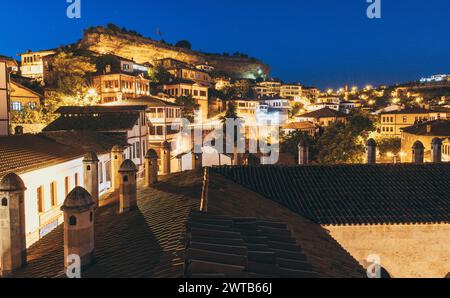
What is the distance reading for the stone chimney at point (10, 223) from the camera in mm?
8578

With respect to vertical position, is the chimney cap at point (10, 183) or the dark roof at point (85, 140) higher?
the dark roof at point (85, 140)

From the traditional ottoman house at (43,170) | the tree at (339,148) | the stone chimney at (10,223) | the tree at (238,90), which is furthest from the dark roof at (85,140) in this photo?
the tree at (238,90)

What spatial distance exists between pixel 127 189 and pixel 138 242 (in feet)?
11.4

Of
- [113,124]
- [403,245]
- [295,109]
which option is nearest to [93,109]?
A: [113,124]

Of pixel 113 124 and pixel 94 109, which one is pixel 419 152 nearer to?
pixel 113 124

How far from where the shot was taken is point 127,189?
11.5 meters

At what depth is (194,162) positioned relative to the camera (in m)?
30.5

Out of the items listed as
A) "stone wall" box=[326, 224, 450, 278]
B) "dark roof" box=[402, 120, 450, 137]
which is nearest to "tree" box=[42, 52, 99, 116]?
"stone wall" box=[326, 224, 450, 278]

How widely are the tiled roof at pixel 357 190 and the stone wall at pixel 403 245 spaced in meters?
0.30

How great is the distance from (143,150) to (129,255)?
24670 millimetres

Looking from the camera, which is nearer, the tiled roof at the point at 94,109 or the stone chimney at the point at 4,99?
the stone chimney at the point at 4,99

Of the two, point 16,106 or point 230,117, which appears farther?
point 230,117

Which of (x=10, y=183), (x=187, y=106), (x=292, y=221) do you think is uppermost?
(x=187, y=106)

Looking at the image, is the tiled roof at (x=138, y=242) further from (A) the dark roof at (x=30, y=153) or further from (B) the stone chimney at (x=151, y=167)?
(A) the dark roof at (x=30, y=153)
